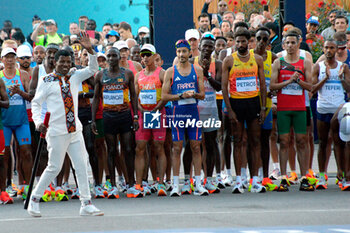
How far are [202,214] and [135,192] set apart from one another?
2.24m

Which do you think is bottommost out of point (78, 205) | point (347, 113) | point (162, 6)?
point (78, 205)

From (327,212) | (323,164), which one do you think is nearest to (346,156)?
(323,164)

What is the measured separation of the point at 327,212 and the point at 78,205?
3.46 meters

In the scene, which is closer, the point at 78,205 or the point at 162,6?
the point at 78,205

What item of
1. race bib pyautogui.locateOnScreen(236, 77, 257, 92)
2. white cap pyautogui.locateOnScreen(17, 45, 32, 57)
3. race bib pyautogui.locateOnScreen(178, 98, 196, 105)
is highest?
white cap pyautogui.locateOnScreen(17, 45, 32, 57)

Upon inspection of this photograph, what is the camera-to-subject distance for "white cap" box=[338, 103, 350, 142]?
1170 cm

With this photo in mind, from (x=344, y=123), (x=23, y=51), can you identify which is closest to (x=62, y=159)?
(x=23, y=51)

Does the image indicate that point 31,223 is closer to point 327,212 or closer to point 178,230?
point 178,230

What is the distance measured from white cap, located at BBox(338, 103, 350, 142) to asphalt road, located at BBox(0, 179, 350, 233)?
32.5 inches

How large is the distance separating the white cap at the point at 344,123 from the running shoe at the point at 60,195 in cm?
418

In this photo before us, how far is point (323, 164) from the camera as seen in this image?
1231cm

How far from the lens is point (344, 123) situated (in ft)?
38.4

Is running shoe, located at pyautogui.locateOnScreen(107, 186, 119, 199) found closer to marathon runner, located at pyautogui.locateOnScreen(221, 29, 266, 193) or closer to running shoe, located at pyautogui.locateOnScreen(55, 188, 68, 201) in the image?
running shoe, located at pyautogui.locateOnScreen(55, 188, 68, 201)

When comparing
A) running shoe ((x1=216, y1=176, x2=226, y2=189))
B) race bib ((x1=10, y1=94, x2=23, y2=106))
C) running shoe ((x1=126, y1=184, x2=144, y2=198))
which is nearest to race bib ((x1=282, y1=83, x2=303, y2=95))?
running shoe ((x1=216, y1=176, x2=226, y2=189))
